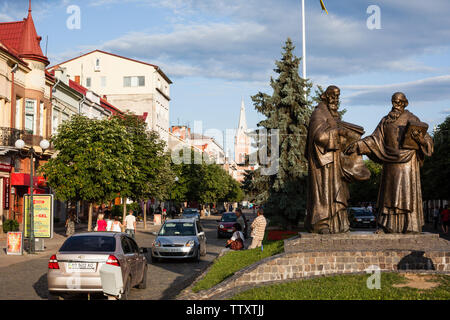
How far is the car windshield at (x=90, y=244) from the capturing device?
11375 millimetres

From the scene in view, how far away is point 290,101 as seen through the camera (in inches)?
1201

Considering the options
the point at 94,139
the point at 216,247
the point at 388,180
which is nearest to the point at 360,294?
the point at 388,180

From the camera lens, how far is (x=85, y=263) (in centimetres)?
1095

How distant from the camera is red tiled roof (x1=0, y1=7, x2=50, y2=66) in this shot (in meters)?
36.3

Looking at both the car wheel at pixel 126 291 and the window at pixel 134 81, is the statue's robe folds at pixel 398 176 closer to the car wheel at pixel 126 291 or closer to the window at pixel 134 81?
the car wheel at pixel 126 291

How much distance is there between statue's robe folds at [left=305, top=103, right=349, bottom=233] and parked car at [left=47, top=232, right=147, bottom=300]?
4.04 meters

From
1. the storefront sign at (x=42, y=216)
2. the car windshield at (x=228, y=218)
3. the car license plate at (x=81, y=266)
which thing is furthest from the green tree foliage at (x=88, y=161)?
the car license plate at (x=81, y=266)

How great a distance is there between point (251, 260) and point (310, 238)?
277 centimetres

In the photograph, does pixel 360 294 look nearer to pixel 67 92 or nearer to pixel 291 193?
pixel 291 193

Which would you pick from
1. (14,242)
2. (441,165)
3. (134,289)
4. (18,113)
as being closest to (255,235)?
(134,289)

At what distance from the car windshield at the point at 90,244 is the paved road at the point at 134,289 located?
952 millimetres

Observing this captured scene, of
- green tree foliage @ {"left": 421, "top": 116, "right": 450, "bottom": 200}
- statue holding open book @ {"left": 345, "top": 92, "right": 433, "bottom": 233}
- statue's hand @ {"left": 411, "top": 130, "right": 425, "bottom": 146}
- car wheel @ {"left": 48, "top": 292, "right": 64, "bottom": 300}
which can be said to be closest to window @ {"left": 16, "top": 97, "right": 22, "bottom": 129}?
car wheel @ {"left": 48, "top": 292, "right": 64, "bottom": 300}

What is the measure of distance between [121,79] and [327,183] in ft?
244

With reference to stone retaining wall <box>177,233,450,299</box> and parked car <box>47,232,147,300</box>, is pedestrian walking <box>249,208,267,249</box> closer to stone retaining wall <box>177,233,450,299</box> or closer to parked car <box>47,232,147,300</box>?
parked car <box>47,232,147,300</box>
